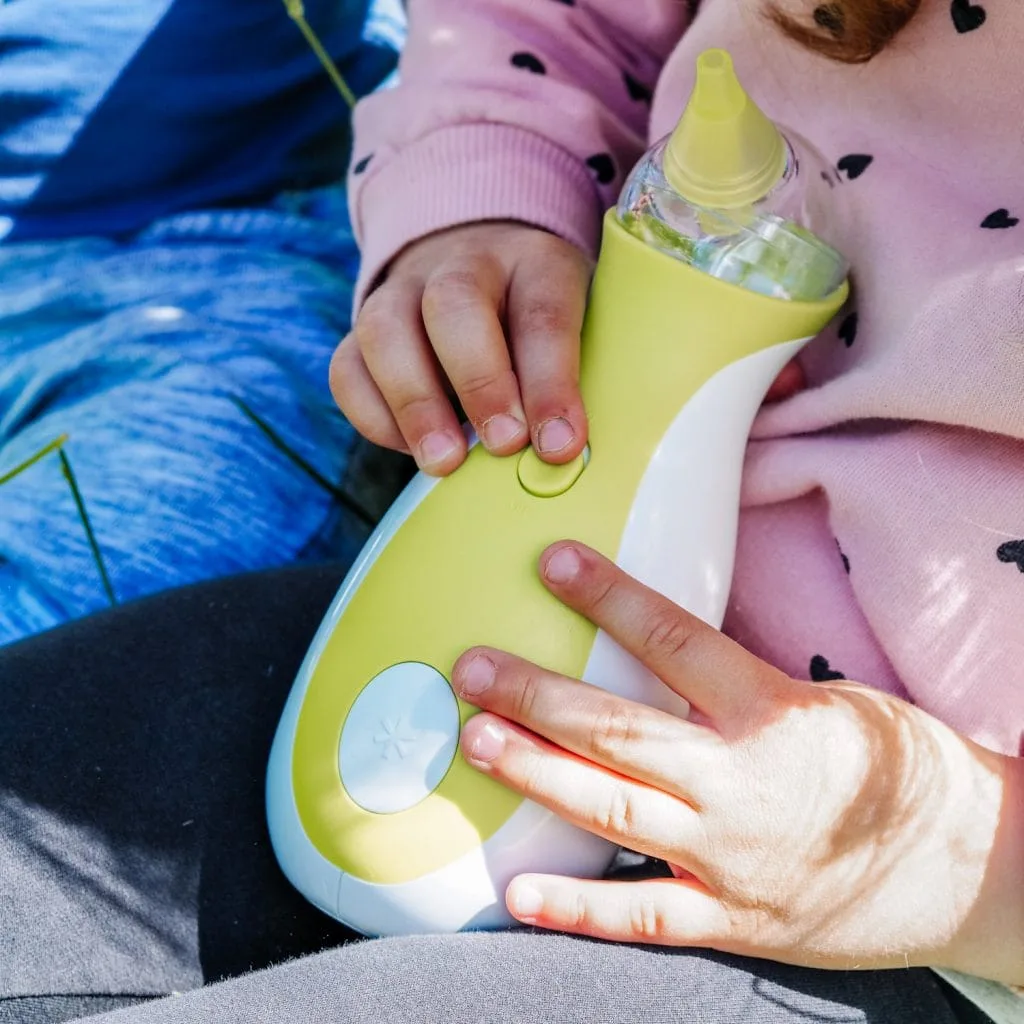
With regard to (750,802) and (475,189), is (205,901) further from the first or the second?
(475,189)

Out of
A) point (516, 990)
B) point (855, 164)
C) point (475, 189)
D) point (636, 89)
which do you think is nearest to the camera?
point (516, 990)

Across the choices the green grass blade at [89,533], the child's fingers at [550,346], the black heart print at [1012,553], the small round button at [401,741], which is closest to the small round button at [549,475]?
the child's fingers at [550,346]

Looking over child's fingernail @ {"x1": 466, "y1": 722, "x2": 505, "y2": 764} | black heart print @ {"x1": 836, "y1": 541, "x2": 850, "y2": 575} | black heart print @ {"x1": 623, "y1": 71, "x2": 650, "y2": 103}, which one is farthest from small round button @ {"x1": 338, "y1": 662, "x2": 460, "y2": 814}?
black heart print @ {"x1": 623, "y1": 71, "x2": 650, "y2": 103}

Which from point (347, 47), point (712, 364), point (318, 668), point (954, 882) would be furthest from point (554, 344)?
point (347, 47)

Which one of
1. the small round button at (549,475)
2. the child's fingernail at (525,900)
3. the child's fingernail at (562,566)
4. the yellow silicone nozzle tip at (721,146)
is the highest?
the yellow silicone nozzle tip at (721,146)

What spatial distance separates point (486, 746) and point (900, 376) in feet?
0.93

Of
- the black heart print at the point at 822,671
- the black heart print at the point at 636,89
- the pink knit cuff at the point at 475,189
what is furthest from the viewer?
the black heart print at the point at 636,89

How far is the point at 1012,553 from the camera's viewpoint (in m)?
0.54

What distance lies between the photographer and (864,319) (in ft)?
2.00

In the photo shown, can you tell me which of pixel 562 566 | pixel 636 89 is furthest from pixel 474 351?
pixel 636 89

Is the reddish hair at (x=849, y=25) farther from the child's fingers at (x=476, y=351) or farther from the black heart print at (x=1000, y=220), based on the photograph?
the child's fingers at (x=476, y=351)

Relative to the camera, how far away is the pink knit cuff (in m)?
0.71

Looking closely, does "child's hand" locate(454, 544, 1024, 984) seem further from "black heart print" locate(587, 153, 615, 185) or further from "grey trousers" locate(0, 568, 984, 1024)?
"black heart print" locate(587, 153, 615, 185)

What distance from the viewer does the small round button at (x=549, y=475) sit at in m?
0.55
